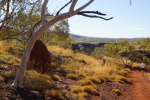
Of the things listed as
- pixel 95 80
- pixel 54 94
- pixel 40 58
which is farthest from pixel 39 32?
pixel 95 80

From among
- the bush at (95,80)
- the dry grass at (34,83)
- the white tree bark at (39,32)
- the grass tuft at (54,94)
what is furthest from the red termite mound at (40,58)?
the white tree bark at (39,32)

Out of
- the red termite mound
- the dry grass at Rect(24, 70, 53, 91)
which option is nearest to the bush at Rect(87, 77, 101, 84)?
the red termite mound

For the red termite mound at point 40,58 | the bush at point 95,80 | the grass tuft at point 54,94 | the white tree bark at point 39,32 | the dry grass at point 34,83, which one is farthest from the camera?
the bush at point 95,80

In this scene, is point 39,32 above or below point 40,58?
above

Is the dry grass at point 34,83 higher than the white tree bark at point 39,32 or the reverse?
the reverse

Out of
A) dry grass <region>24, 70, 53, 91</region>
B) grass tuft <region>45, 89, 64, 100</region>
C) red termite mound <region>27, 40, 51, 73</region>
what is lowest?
grass tuft <region>45, 89, 64, 100</region>

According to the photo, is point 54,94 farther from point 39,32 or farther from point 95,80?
point 95,80

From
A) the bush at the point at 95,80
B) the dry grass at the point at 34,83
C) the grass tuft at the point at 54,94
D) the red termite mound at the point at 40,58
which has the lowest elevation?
the bush at the point at 95,80

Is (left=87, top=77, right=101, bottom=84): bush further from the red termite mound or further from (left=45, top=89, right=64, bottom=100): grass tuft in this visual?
(left=45, top=89, right=64, bottom=100): grass tuft

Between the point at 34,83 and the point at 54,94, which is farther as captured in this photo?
the point at 34,83

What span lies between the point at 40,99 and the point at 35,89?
1.09 m

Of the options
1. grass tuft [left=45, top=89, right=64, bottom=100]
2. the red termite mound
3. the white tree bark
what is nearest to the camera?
the white tree bark

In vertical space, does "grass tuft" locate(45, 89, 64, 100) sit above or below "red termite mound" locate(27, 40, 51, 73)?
below

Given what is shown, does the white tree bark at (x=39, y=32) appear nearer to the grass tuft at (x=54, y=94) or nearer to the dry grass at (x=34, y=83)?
the dry grass at (x=34, y=83)
